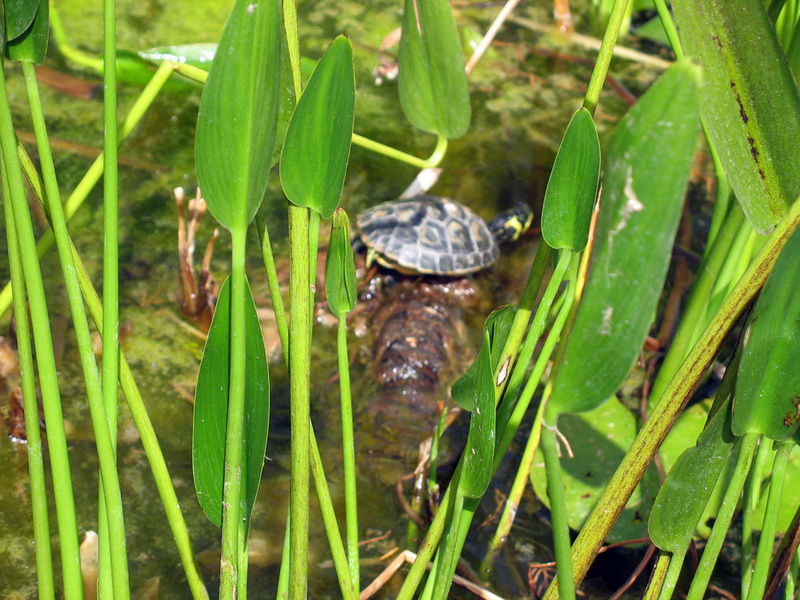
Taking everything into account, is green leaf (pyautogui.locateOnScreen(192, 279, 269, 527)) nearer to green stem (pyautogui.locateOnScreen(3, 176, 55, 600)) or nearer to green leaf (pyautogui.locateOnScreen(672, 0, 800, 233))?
green stem (pyautogui.locateOnScreen(3, 176, 55, 600))

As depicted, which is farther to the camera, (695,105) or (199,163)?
(199,163)

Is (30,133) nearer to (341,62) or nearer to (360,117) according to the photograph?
(360,117)

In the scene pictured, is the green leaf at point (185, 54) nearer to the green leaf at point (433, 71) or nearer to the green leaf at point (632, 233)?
the green leaf at point (433, 71)

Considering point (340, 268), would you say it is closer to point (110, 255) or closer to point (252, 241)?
point (110, 255)

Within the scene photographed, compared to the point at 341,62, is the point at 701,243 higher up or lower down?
lower down

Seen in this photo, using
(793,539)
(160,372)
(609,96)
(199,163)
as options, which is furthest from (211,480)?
(609,96)

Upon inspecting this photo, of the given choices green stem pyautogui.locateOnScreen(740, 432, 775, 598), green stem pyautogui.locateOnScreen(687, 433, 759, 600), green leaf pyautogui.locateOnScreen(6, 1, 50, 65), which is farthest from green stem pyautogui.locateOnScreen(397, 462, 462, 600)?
green leaf pyautogui.locateOnScreen(6, 1, 50, 65)
